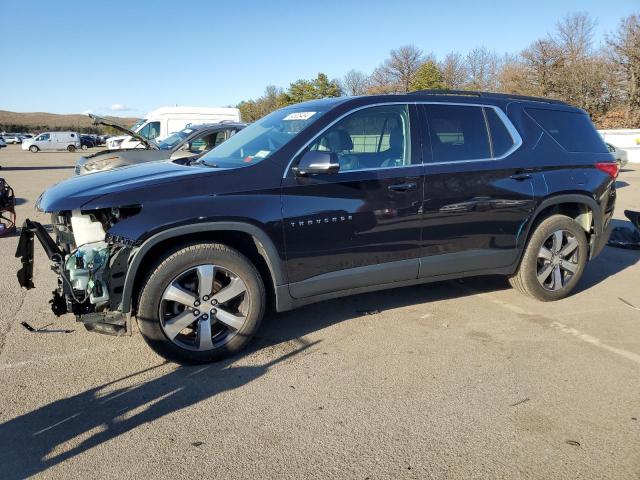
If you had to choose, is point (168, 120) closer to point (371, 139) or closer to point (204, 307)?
point (371, 139)

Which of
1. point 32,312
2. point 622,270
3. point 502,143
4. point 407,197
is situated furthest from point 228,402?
point 622,270

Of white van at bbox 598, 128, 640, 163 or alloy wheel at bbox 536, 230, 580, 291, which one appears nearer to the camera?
alloy wheel at bbox 536, 230, 580, 291

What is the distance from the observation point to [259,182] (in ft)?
12.0

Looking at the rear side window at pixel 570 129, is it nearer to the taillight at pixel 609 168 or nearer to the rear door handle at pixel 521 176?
the taillight at pixel 609 168

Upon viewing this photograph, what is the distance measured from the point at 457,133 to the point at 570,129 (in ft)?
4.74

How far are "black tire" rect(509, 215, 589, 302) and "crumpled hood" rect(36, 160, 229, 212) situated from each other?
2964 mm

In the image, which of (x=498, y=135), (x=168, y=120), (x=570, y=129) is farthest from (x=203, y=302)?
(x=168, y=120)

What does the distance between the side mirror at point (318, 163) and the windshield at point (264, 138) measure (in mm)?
295

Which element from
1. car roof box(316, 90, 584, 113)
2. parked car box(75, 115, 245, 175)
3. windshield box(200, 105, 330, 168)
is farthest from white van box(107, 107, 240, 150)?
car roof box(316, 90, 584, 113)

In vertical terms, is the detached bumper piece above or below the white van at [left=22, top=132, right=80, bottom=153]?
below

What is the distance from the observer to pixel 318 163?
3.61m

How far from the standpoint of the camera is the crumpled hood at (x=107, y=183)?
334cm

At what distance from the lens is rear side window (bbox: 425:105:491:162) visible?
4.30m

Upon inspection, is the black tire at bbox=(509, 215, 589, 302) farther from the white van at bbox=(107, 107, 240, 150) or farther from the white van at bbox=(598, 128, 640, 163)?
the white van at bbox=(598, 128, 640, 163)
